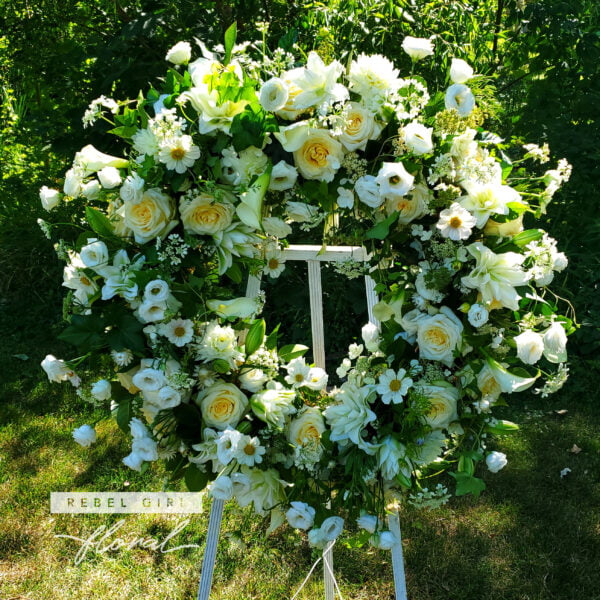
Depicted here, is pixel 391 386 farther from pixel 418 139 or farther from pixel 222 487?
pixel 418 139

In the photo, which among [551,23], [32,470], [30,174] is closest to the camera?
[32,470]

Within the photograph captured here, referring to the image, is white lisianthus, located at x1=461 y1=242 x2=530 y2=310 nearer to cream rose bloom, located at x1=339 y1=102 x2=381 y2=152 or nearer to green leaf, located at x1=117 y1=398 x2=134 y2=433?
cream rose bloom, located at x1=339 y1=102 x2=381 y2=152

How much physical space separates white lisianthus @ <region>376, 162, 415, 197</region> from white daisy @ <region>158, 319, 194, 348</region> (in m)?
0.54

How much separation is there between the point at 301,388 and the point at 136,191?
2.20 feet

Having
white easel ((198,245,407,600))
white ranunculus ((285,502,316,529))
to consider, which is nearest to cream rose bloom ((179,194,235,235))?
white easel ((198,245,407,600))

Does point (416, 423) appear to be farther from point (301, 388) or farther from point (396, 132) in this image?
point (396, 132)

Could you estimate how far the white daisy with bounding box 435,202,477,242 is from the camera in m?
1.48

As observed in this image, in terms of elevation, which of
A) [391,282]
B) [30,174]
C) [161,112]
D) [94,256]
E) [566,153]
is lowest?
[30,174]

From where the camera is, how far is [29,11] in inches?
162

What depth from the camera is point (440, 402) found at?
1.58 meters

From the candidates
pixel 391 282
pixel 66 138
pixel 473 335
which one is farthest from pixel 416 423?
pixel 66 138

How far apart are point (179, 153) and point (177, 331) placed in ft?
1.32

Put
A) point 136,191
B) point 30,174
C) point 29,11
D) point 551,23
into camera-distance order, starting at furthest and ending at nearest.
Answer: point 30,174
point 29,11
point 551,23
point 136,191

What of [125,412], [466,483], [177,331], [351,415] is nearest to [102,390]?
[125,412]
